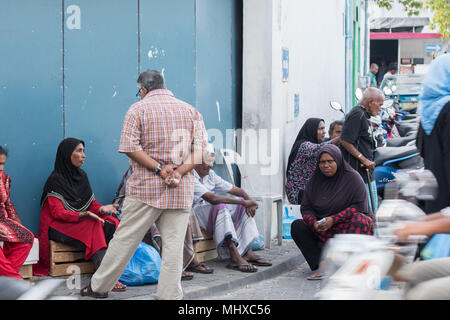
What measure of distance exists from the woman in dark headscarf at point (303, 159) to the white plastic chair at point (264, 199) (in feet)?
1.26

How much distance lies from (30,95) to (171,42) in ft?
6.55

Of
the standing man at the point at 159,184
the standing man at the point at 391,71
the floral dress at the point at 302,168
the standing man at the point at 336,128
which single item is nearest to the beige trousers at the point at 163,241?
the standing man at the point at 159,184

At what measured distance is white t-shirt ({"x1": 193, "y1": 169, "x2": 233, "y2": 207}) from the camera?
6.55 meters

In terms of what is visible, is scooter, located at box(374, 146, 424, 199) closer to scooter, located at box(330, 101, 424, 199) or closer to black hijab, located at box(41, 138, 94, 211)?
scooter, located at box(330, 101, 424, 199)

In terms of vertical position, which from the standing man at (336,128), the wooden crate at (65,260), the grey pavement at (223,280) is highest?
the standing man at (336,128)

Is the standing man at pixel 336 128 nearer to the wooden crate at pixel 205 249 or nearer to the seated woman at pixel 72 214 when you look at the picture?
the wooden crate at pixel 205 249

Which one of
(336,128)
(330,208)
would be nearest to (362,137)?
(336,128)

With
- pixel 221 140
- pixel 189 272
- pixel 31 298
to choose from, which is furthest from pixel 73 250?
pixel 31 298

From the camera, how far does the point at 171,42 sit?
7379mm

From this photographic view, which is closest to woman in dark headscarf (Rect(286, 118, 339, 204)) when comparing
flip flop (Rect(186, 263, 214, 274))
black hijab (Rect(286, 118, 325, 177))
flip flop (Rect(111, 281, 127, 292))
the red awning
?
black hijab (Rect(286, 118, 325, 177))

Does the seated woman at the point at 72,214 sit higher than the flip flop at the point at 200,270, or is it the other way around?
the seated woman at the point at 72,214

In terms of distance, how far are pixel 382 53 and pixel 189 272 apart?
27.7 m

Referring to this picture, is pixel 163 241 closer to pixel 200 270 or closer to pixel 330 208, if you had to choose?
pixel 200 270

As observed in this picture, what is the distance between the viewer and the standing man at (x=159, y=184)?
4.82 m
